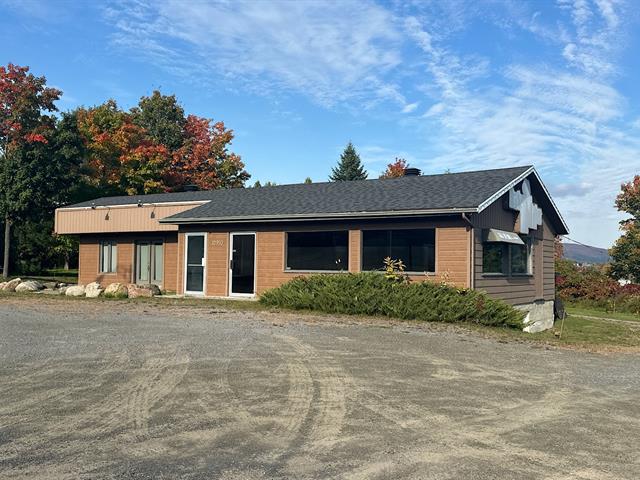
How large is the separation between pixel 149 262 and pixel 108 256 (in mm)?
2433

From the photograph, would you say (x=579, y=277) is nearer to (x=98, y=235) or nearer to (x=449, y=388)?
(x=98, y=235)

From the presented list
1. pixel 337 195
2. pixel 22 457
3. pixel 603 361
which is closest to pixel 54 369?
pixel 22 457

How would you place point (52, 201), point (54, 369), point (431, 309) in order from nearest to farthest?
1. point (54, 369)
2. point (431, 309)
3. point (52, 201)

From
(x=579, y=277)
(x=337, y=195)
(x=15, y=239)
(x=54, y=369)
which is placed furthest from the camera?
(x=15, y=239)

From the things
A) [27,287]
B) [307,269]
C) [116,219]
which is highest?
[116,219]

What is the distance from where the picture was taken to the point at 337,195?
1941 centimetres

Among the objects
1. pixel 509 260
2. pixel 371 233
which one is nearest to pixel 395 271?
pixel 371 233

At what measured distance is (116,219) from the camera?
24.5m

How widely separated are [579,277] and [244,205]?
1802 cm

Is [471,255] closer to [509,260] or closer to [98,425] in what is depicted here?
[509,260]

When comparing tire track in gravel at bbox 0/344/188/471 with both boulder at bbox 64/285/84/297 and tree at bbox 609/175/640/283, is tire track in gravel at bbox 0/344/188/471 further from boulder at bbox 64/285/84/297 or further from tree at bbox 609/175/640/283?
tree at bbox 609/175/640/283

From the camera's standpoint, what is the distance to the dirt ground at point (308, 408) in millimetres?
4387

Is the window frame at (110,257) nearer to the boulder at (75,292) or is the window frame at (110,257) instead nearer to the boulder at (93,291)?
the boulder at (75,292)

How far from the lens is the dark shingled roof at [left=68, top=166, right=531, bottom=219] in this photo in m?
15.9
